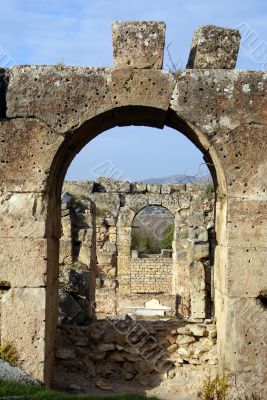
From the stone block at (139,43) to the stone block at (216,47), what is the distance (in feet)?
1.42

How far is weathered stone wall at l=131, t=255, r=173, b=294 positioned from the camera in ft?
87.9

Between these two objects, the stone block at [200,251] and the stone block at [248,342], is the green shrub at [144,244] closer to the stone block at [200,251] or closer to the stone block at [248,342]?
the stone block at [200,251]

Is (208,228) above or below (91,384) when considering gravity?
above

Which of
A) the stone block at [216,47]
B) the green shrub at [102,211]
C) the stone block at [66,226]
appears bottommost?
the stone block at [66,226]

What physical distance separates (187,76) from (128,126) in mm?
1265

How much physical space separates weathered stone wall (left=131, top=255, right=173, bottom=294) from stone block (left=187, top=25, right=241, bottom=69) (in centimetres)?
1997

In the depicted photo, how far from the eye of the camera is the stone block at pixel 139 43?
7082 millimetres

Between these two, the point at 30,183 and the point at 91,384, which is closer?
the point at 30,183

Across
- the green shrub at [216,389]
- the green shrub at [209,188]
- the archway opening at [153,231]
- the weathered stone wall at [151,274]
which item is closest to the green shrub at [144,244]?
the archway opening at [153,231]

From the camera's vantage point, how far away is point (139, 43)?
7.09m

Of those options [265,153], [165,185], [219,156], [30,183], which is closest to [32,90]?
[30,183]

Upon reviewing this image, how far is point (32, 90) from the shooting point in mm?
7098

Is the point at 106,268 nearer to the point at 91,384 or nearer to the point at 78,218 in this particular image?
the point at 78,218

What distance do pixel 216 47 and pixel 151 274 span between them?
21075 millimetres
